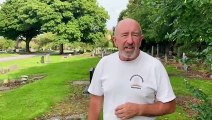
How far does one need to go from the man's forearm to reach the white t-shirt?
47 millimetres

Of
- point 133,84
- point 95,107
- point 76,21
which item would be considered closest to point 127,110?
point 133,84

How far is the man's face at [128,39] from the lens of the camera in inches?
A: 137

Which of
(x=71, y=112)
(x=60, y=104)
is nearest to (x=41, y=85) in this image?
(x=60, y=104)

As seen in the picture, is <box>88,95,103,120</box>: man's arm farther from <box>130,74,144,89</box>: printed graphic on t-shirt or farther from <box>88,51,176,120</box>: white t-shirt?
<box>130,74,144,89</box>: printed graphic on t-shirt

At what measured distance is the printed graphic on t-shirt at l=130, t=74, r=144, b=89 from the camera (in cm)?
343

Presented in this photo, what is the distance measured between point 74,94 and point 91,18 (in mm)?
57733

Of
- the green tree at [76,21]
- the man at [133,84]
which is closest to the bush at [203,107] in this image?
the man at [133,84]

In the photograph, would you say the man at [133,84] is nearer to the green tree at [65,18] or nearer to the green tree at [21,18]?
the green tree at [65,18]

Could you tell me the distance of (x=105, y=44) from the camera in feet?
336

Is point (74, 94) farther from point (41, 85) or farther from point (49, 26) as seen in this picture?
point (49, 26)

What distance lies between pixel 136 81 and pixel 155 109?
0.29 metres

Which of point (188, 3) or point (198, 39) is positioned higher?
point (188, 3)

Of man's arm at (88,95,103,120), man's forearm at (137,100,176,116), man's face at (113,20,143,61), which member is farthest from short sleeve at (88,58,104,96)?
man's forearm at (137,100,176,116)

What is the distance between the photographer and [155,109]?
3.43 metres
